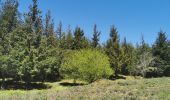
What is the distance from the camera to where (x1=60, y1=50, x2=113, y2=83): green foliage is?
65.8 metres

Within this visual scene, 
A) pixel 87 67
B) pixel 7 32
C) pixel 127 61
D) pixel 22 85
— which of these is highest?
pixel 7 32

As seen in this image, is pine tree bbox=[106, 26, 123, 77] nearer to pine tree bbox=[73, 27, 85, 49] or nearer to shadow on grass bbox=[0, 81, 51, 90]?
pine tree bbox=[73, 27, 85, 49]

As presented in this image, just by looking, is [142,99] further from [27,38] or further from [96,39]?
[96,39]

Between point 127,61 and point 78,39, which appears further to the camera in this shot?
point 78,39

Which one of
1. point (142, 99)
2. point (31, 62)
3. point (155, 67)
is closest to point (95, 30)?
point (155, 67)

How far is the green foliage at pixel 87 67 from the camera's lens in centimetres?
6581

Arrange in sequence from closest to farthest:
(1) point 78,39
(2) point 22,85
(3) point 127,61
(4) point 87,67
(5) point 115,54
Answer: (4) point 87,67, (2) point 22,85, (5) point 115,54, (3) point 127,61, (1) point 78,39

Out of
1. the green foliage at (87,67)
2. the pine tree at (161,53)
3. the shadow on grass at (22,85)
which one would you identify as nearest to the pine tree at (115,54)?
the pine tree at (161,53)

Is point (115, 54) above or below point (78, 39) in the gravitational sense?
below

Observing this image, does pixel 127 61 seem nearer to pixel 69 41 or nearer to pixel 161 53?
pixel 161 53

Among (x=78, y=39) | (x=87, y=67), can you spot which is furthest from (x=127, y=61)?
(x=87, y=67)

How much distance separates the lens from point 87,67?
6600 centimetres

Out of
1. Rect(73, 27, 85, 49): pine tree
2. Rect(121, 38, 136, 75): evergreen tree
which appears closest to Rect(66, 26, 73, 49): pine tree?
Rect(73, 27, 85, 49): pine tree

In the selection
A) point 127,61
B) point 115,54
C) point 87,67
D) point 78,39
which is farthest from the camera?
point 78,39
